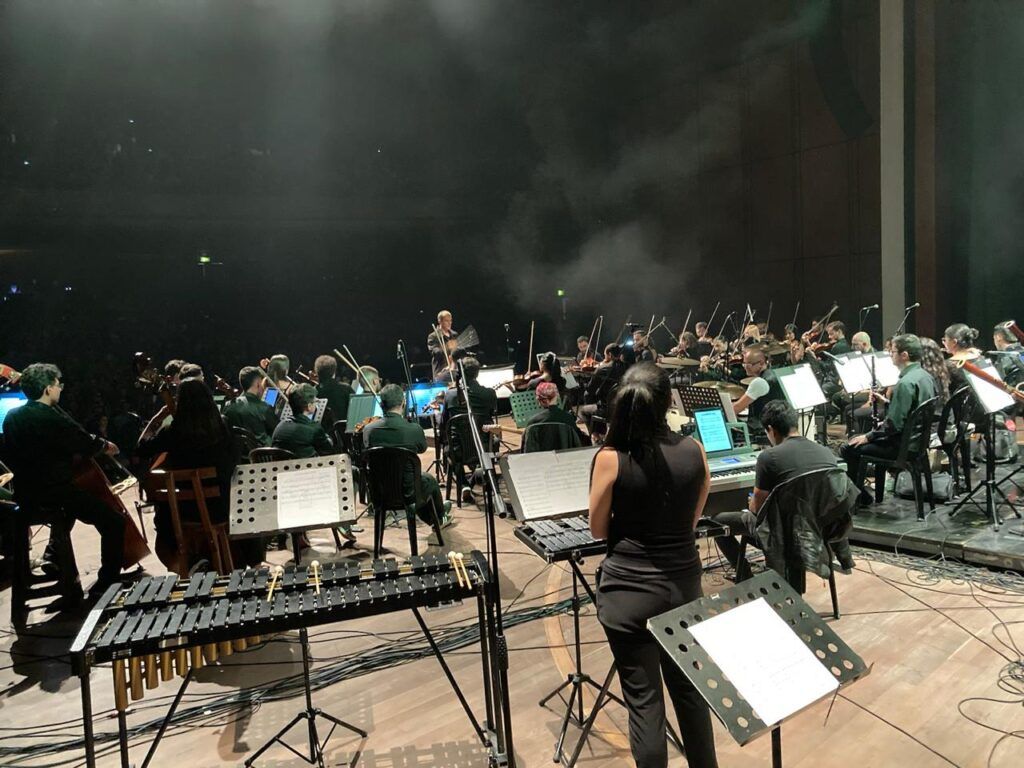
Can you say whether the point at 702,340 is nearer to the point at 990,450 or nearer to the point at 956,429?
the point at 956,429

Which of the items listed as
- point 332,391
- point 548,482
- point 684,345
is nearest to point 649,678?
point 548,482

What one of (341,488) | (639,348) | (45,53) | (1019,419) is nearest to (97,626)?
(341,488)

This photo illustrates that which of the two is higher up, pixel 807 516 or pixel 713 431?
pixel 713 431

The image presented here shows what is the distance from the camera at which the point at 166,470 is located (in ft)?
13.3

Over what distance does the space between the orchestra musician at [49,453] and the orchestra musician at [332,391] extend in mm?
2569

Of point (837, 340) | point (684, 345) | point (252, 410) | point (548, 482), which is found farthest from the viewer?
point (684, 345)

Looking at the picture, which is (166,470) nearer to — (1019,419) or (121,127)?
(1019,419)

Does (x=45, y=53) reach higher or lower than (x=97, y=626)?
higher

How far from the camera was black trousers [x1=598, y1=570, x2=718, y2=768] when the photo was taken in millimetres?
2188

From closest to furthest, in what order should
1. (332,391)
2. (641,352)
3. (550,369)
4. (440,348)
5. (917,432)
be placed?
(917,432) < (332,391) < (440,348) < (550,369) < (641,352)

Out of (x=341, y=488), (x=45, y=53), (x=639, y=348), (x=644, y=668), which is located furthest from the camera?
(x=45, y=53)

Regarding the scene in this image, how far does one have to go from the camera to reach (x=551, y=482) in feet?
10.7

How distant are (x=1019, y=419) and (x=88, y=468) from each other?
1084 centimetres

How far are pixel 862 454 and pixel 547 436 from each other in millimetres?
2463
